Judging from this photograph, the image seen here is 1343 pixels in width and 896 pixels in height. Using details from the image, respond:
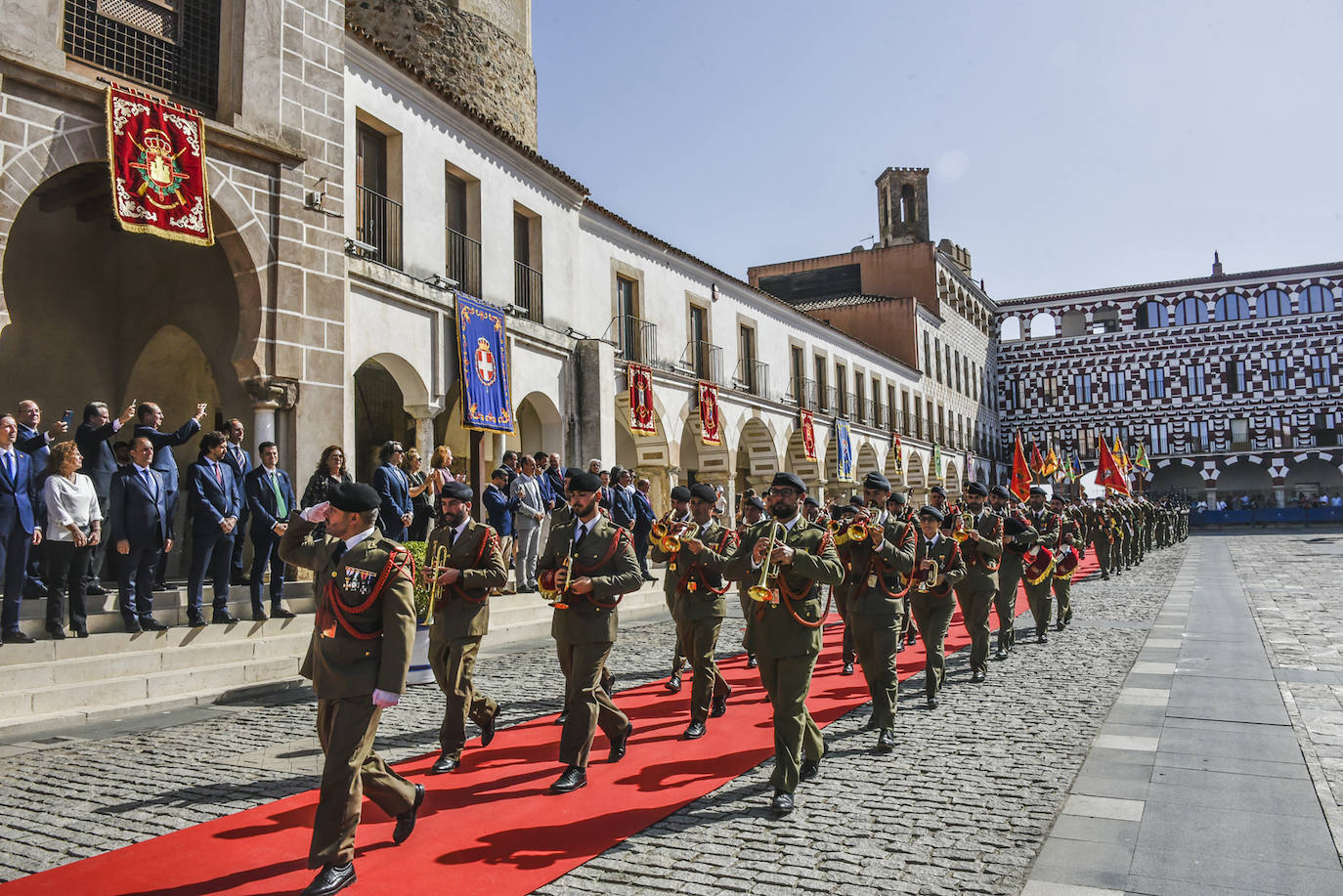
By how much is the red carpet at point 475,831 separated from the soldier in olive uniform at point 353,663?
28 centimetres

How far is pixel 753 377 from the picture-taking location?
2880cm

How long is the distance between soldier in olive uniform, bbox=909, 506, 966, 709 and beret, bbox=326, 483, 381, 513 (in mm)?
4870

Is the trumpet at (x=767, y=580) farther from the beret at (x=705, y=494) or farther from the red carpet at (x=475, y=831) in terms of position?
the beret at (x=705, y=494)

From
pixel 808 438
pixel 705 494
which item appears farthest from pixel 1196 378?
pixel 705 494

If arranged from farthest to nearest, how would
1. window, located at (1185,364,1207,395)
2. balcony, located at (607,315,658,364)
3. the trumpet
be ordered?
window, located at (1185,364,1207,395) < balcony, located at (607,315,658,364) < the trumpet

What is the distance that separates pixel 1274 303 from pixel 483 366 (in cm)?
5609

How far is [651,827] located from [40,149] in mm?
8941

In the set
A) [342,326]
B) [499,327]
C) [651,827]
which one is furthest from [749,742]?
[499,327]

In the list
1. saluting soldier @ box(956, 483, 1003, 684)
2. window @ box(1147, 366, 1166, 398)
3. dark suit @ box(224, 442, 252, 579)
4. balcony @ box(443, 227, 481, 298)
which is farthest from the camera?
window @ box(1147, 366, 1166, 398)

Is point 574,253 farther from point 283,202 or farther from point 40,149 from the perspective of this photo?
point 40,149

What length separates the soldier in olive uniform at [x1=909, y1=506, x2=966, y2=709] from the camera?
26.8 feet

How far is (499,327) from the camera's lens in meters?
16.3

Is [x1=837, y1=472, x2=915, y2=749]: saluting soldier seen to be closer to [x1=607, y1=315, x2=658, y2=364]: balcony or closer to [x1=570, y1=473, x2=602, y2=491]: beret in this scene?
[x1=570, y1=473, x2=602, y2=491]: beret

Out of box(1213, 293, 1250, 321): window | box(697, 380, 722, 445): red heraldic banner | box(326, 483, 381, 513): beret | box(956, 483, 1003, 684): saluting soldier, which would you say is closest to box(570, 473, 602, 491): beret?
box(326, 483, 381, 513): beret
